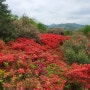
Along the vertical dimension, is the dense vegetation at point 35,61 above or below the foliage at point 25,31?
below

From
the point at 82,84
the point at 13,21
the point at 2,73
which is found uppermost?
the point at 13,21

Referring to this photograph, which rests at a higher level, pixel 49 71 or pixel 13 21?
pixel 13 21

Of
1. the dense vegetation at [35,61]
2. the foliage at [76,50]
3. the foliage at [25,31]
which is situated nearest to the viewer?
the dense vegetation at [35,61]

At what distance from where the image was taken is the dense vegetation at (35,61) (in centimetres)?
1190

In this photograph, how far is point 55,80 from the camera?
42.1 ft

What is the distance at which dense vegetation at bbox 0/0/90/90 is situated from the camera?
1190cm

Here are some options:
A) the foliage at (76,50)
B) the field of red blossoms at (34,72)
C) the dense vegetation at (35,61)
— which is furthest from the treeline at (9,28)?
the foliage at (76,50)

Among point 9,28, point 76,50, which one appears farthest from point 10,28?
point 76,50

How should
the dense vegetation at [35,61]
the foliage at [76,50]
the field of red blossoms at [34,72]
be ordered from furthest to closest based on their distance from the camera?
1. the foliage at [76,50]
2. the dense vegetation at [35,61]
3. the field of red blossoms at [34,72]

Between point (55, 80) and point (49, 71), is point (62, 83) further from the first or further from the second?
point (49, 71)

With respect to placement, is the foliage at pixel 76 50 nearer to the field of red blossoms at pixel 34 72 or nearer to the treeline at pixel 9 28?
the field of red blossoms at pixel 34 72

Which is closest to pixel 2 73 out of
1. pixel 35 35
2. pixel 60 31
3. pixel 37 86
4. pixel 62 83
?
pixel 37 86

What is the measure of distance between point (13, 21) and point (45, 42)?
11.5 ft

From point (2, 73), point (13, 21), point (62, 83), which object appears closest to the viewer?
point (2, 73)
